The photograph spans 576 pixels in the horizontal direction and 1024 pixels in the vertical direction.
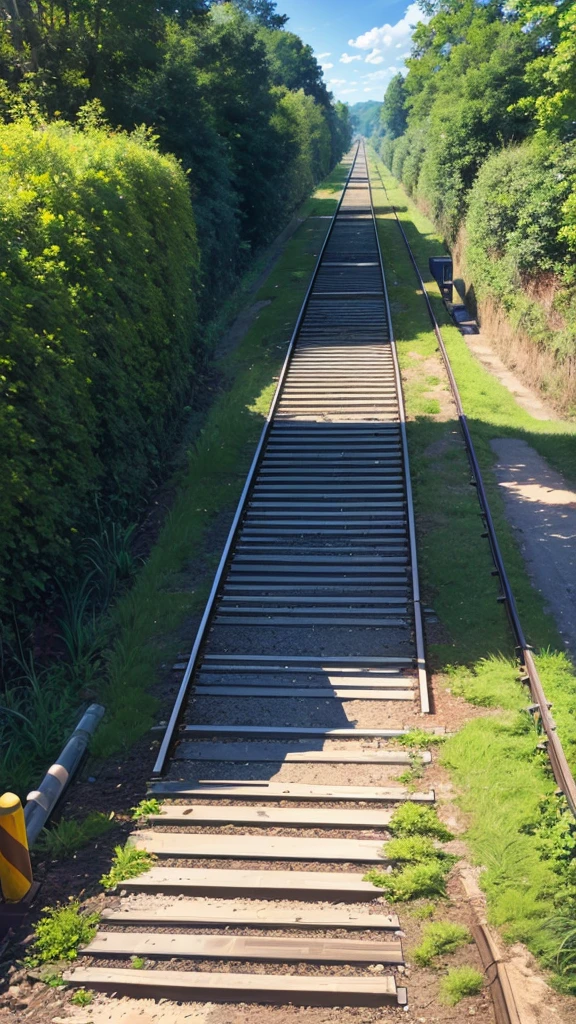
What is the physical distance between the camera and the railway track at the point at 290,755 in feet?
16.1

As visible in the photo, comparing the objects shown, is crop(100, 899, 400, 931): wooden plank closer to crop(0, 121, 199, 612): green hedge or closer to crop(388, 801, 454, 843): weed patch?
crop(388, 801, 454, 843): weed patch

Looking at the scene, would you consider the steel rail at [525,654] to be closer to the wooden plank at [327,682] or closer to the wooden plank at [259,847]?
the wooden plank at [327,682]

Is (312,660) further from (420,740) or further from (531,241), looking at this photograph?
(531,241)

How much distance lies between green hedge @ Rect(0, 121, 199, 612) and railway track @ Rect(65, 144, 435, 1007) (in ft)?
6.13

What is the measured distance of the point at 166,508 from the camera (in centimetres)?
1284

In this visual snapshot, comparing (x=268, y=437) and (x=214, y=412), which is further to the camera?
(x=214, y=412)

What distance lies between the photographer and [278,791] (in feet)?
21.5

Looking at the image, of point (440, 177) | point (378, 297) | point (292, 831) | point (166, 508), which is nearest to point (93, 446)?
point (166, 508)

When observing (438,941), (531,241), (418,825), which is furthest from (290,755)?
(531,241)

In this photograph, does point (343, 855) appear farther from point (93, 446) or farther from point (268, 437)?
point (268, 437)

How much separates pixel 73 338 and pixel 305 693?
4723mm

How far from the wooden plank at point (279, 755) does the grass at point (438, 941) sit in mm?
1850

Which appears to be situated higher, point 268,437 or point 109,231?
point 109,231

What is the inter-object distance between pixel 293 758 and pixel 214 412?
1026 cm
